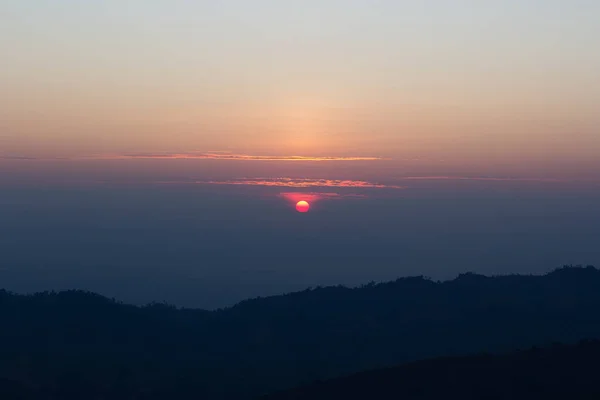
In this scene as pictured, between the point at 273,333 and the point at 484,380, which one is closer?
the point at 484,380

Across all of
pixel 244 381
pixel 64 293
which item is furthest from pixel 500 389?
pixel 64 293

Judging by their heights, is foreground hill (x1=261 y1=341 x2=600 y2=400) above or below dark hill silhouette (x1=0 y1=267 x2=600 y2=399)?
above

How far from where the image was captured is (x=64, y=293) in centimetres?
9238

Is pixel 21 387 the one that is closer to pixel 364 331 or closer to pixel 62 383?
pixel 62 383

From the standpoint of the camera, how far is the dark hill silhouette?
71062 mm

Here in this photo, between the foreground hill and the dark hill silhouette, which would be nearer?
the foreground hill

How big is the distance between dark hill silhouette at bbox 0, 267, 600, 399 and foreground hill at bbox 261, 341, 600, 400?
30.4 m

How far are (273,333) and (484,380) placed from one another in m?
55.7

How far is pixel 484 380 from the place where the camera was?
117 ft

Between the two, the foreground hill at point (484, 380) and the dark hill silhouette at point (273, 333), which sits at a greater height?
the foreground hill at point (484, 380)

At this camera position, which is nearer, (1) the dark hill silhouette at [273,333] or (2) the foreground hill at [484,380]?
(2) the foreground hill at [484,380]

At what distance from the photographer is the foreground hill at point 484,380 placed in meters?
33.7

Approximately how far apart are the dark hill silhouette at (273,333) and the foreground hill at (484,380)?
30.4 m

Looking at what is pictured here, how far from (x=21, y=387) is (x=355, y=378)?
40480mm
